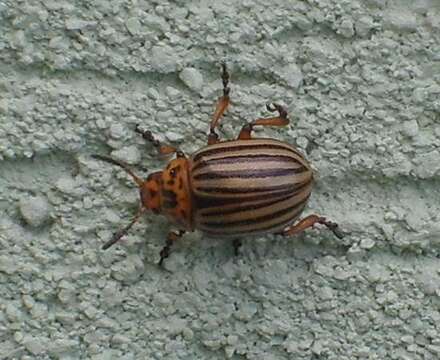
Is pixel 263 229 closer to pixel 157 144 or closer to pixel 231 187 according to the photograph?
pixel 231 187

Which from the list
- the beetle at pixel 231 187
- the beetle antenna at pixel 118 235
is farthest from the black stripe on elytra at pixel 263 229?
the beetle antenna at pixel 118 235

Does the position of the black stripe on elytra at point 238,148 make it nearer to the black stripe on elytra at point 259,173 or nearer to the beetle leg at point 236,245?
the black stripe on elytra at point 259,173

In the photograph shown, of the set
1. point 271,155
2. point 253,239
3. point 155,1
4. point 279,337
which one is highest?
point 155,1

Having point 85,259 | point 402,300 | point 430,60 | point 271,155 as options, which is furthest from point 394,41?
point 85,259

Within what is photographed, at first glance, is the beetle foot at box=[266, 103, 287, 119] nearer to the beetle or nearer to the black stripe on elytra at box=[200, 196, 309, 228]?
the beetle

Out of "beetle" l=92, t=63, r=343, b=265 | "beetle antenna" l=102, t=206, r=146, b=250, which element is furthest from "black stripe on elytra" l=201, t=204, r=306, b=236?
"beetle antenna" l=102, t=206, r=146, b=250

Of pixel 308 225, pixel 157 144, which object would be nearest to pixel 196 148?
pixel 157 144

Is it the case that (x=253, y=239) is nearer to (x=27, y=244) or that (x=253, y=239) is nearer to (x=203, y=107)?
(x=203, y=107)
